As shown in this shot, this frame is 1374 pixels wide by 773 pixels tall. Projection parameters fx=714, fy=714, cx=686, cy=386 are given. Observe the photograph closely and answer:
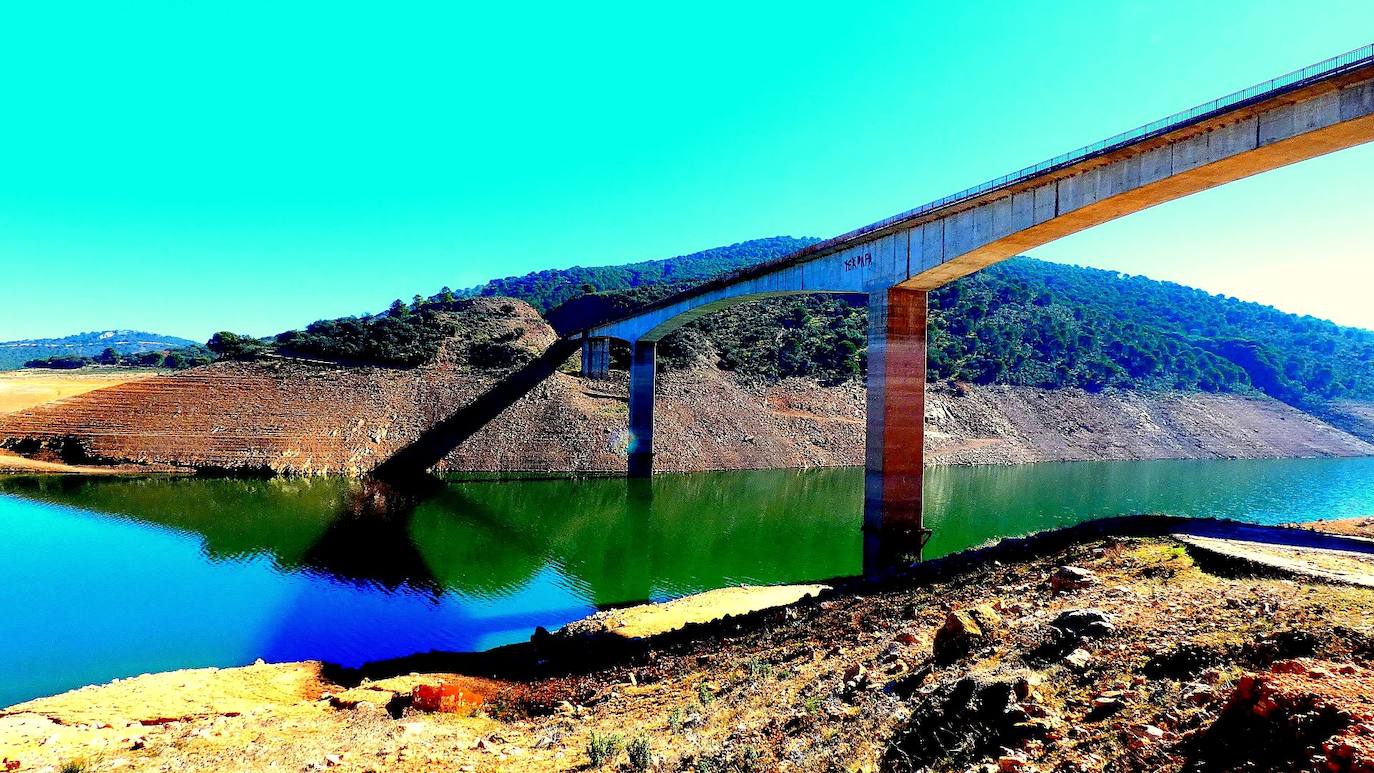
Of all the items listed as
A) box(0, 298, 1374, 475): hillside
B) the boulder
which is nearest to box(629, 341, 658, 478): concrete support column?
box(0, 298, 1374, 475): hillside

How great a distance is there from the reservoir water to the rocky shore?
12.1ft

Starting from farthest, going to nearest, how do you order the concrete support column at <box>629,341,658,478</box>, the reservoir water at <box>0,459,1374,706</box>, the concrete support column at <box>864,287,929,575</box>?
the concrete support column at <box>629,341,658,478</box>, the concrete support column at <box>864,287,929,575</box>, the reservoir water at <box>0,459,1374,706</box>

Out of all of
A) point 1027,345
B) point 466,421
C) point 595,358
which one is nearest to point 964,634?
point 466,421

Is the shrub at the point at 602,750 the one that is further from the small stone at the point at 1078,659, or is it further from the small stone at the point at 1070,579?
the small stone at the point at 1070,579

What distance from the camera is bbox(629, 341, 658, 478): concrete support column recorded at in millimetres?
48625

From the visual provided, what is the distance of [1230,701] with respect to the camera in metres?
5.19

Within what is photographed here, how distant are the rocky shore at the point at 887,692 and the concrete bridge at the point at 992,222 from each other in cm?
689

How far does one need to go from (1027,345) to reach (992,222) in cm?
7328

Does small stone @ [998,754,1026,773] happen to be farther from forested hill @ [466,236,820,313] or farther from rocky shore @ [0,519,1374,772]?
forested hill @ [466,236,820,313]

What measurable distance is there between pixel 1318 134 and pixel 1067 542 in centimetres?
943

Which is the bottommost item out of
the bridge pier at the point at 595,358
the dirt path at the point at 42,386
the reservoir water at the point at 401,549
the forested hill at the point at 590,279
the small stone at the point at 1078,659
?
the reservoir water at the point at 401,549

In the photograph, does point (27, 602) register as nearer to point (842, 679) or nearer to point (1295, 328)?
point (842, 679)

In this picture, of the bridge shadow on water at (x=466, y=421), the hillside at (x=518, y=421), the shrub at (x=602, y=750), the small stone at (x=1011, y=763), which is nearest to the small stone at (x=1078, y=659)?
the small stone at (x=1011, y=763)

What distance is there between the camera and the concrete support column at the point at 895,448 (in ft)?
72.8
